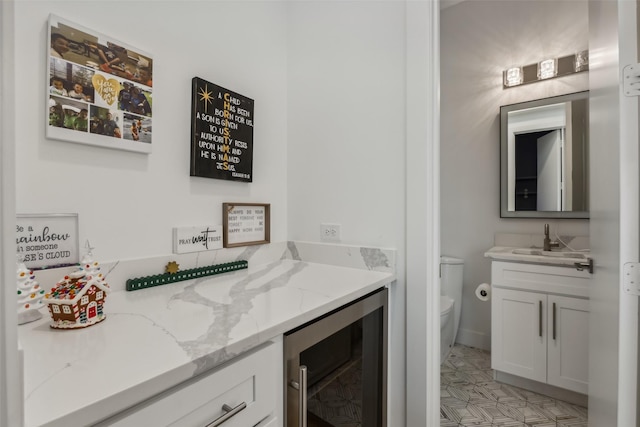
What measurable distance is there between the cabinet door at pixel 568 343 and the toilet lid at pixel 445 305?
59cm

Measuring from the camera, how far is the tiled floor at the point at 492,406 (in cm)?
171

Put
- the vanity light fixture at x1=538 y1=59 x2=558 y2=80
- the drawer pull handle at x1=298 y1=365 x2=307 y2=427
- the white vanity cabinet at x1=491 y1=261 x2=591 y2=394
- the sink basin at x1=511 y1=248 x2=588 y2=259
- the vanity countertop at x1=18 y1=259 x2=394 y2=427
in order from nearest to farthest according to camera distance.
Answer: the vanity countertop at x1=18 y1=259 x2=394 y2=427 → the drawer pull handle at x1=298 y1=365 x2=307 y2=427 → the white vanity cabinet at x1=491 y1=261 x2=591 y2=394 → the sink basin at x1=511 y1=248 x2=588 y2=259 → the vanity light fixture at x1=538 y1=59 x2=558 y2=80

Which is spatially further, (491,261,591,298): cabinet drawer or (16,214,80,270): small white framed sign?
(491,261,591,298): cabinet drawer

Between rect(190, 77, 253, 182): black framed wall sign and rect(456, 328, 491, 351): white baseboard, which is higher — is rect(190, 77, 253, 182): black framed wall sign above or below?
above

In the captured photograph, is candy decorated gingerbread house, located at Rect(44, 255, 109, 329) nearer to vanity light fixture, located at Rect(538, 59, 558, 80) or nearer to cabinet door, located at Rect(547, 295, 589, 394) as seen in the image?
cabinet door, located at Rect(547, 295, 589, 394)

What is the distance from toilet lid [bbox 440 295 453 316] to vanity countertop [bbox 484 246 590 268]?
47cm

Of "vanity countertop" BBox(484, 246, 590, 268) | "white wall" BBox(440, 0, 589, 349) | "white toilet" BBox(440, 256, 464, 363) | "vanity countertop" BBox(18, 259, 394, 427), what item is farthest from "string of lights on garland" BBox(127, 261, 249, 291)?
"white wall" BBox(440, 0, 589, 349)

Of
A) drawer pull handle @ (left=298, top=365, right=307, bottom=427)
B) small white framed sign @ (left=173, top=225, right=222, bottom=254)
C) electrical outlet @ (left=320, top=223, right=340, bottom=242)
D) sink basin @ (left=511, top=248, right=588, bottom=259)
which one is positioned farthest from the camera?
sink basin @ (left=511, top=248, right=588, bottom=259)

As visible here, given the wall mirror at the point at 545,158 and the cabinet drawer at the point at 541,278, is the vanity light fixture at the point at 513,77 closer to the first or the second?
the wall mirror at the point at 545,158

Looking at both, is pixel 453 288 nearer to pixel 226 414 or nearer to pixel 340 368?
A: pixel 340 368

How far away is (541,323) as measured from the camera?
1.92m

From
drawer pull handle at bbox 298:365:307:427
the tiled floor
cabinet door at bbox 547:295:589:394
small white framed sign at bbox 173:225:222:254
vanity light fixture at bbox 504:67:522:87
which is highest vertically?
vanity light fixture at bbox 504:67:522:87

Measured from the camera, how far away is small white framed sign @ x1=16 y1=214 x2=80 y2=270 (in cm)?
81

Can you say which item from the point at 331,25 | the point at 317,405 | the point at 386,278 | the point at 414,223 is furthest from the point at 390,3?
the point at 317,405
